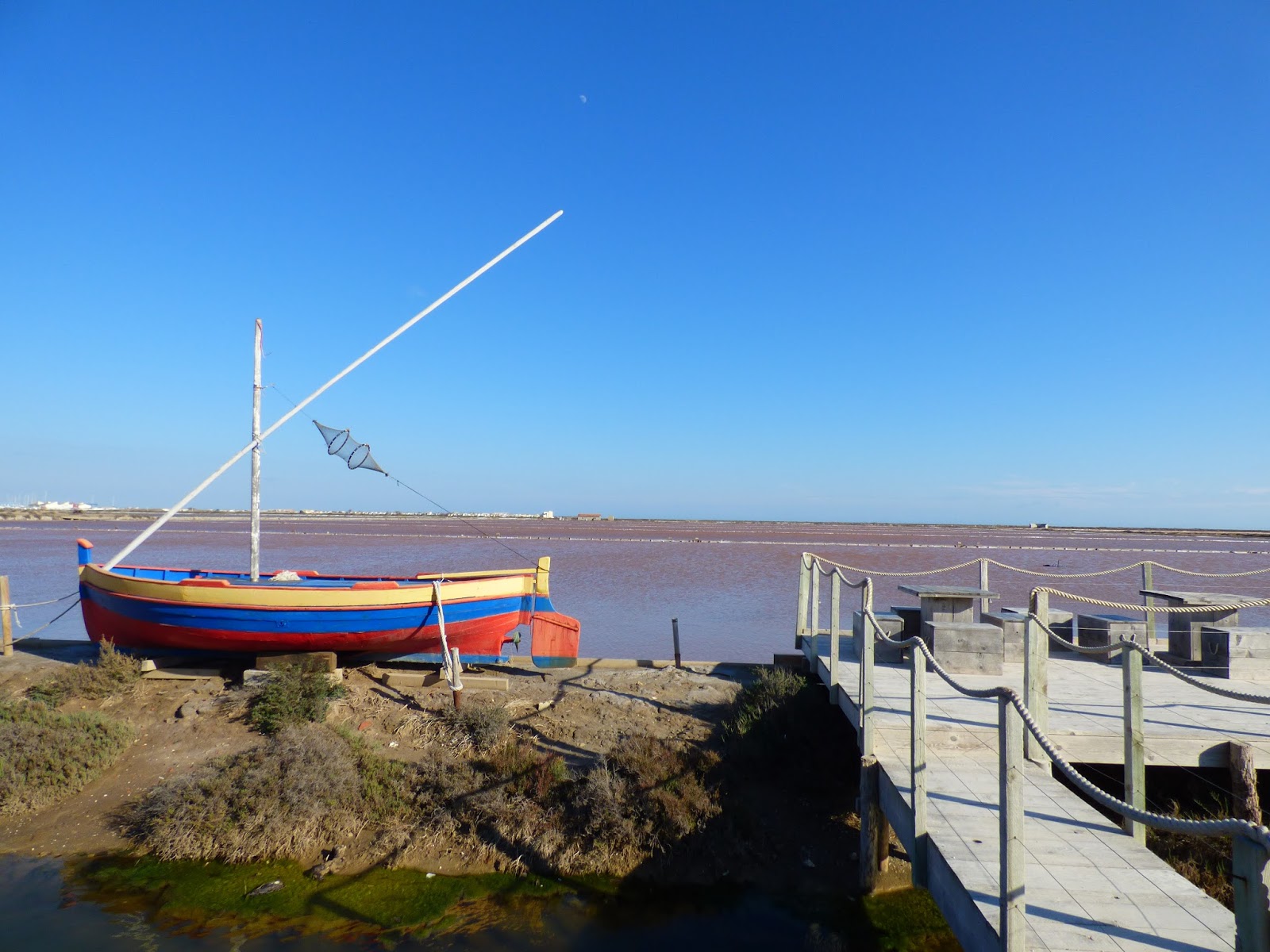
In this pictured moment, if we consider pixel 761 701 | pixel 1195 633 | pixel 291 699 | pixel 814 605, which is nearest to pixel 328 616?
pixel 291 699

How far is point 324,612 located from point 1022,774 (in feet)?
30.6

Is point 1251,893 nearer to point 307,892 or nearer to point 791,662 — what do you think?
point 307,892

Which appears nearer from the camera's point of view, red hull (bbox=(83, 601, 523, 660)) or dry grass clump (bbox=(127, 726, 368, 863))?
dry grass clump (bbox=(127, 726, 368, 863))

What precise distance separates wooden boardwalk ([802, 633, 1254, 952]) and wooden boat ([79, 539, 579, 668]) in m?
5.70

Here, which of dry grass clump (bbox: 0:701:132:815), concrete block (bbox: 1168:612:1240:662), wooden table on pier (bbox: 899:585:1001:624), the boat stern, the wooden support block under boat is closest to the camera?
dry grass clump (bbox: 0:701:132:815)

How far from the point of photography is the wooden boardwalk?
3.72m

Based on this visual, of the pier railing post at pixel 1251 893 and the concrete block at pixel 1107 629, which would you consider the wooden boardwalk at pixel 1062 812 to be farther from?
the pier railing post at pixel 1251 893

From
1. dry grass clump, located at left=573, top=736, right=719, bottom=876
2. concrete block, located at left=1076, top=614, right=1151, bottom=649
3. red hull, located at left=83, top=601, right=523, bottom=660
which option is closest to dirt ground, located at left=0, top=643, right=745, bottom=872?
red hull, located at left=83, top=601, right=523, bottom=660

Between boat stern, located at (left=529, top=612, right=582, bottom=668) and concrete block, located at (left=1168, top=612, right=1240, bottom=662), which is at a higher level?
concrete block, located at (left=1168, top=612, right=1240, bottom=662)

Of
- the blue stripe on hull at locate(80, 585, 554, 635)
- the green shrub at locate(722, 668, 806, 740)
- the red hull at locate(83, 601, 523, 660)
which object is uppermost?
the blue stripe on hull at locate(80, 585, 554, 635)

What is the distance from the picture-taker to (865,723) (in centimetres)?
627

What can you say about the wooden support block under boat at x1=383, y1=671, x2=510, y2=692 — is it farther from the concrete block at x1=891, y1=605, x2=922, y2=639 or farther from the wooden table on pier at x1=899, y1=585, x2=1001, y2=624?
the wooden table on pier at x1=899, y1=585, x2=1001, y2=624

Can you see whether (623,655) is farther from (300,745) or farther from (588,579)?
(588,579)

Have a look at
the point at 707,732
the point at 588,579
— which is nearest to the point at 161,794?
the point at 707,732
